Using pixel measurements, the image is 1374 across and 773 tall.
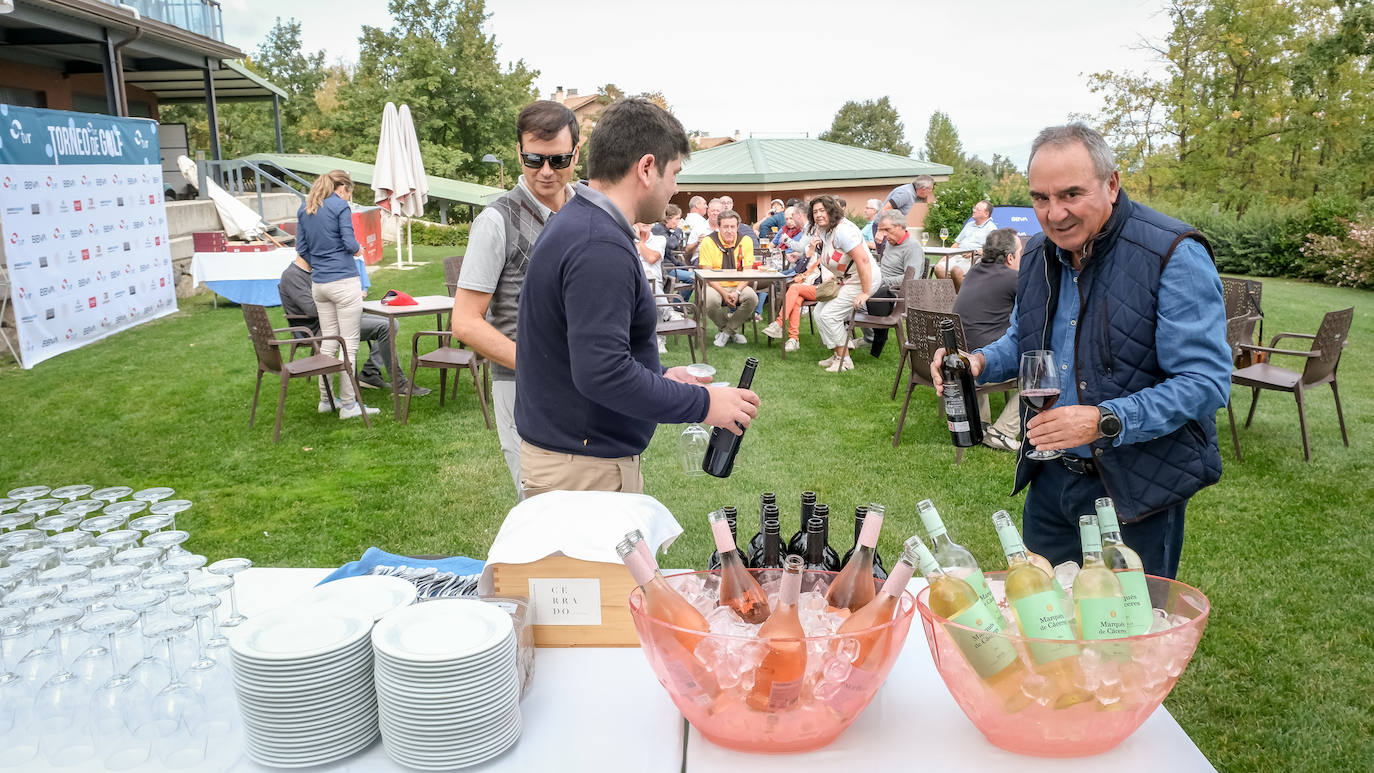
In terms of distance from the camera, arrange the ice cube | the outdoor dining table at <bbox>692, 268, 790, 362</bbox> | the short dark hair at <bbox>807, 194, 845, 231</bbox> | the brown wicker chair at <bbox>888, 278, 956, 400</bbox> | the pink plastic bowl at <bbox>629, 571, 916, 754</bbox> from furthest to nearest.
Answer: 1. the outdoor dining table at <bbox>692, 268, 790, 362</bbox>
2. the short dark hair at <bbox>807, 194, 845, 231</bbox>
3. the brown wicker chair at <bbox>888, 278, 956, 400</bbox>
4. the ice cube
5. the pink plastic bowl at <bbox>629, 571, 916, 754</bbox>

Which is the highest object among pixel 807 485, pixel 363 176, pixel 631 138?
pixel 363 176

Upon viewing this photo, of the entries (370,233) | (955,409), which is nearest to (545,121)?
(955,409)

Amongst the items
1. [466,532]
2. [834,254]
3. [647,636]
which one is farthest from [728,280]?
[647,636]

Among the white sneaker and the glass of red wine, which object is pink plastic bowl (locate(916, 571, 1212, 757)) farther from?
the white sneaker

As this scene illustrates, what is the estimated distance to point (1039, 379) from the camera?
2.30 meters

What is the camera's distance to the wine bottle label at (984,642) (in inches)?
58.2

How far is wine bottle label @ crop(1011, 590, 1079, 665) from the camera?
4.75 ft

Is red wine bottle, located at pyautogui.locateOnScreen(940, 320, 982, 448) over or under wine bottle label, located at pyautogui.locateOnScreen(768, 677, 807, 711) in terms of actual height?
over

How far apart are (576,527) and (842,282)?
7927mm

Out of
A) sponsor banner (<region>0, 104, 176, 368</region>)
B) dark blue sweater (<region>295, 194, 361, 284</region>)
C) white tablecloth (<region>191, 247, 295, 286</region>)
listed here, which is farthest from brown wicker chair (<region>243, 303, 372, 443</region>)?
white tablecloth (<region>191, 247, 295, 286</region>)

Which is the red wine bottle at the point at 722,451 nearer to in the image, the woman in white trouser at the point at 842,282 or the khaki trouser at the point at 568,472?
the khaki trouser at the point at 568,472

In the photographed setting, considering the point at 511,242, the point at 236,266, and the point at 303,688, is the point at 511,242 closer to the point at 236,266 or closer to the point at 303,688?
the point at 303,688

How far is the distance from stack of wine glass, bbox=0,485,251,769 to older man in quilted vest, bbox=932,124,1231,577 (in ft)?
6.19

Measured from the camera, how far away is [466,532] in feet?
16.5
